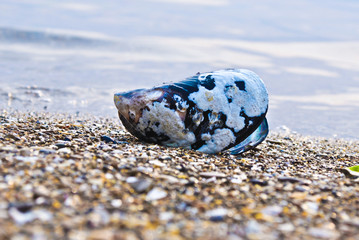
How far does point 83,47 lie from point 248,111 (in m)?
10.6

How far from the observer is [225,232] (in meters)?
2.45

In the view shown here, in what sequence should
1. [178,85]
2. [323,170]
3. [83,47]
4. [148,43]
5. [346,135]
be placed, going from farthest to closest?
[148,43] < [83,47] < [346,135] < [178,85] < [323,170]

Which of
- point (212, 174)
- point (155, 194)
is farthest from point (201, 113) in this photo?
point (155, 194)

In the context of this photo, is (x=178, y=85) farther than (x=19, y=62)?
No

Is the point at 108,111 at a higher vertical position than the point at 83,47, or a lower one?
lower

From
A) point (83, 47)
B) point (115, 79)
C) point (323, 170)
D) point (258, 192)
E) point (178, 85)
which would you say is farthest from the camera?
point (83, 47)

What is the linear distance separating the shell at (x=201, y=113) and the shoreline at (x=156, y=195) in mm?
348

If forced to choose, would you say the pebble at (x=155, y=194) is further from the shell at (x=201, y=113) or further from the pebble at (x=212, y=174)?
the shell at (x=201, y=113)

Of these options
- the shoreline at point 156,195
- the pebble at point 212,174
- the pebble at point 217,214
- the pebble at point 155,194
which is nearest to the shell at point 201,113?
the shoreline at point 156,195

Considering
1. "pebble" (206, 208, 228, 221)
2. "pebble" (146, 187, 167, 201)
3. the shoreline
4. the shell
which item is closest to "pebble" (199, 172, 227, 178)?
the shoreline

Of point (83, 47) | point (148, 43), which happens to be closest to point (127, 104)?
point (83, 47)

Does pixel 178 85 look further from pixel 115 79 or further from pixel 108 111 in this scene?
pixel 115 79

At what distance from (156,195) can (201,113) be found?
2127 millimetres

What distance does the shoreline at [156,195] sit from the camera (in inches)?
93.6
